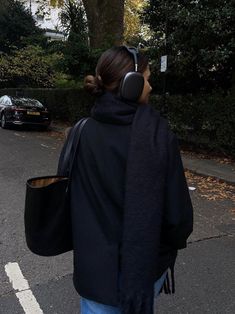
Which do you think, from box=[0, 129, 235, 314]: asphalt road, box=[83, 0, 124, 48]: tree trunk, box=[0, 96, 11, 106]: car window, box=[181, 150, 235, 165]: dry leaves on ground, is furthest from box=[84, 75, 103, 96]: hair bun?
box=[0, 96, 11, 106]: car window

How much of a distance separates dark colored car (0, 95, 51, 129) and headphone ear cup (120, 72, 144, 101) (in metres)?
16.4

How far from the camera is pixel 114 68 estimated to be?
197cm

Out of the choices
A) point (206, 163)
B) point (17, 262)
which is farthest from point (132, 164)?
point (206, 163)

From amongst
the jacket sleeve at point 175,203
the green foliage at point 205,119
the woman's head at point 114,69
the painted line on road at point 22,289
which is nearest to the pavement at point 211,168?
the green foliage at point 205,119

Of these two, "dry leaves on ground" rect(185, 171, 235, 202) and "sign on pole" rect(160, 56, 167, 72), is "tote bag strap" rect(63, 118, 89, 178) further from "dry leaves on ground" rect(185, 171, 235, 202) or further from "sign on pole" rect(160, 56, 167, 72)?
"sign on pole" rect(160, 56, 167, 72)

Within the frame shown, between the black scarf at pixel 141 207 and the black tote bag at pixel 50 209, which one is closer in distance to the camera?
the black scarf at pixel 141 207

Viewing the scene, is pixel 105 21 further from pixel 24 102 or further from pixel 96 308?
pixel 96 308

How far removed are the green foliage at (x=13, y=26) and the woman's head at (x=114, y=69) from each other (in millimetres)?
33002

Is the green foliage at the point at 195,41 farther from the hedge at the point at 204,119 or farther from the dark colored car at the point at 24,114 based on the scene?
the dark colored car at the point at 24,114

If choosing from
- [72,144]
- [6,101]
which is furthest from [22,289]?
[6,101]

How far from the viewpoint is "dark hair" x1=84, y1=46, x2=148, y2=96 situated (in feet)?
6.45

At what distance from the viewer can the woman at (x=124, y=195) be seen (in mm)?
1876

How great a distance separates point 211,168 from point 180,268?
19.3 ft

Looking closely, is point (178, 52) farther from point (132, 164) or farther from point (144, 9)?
point (132, 164)
